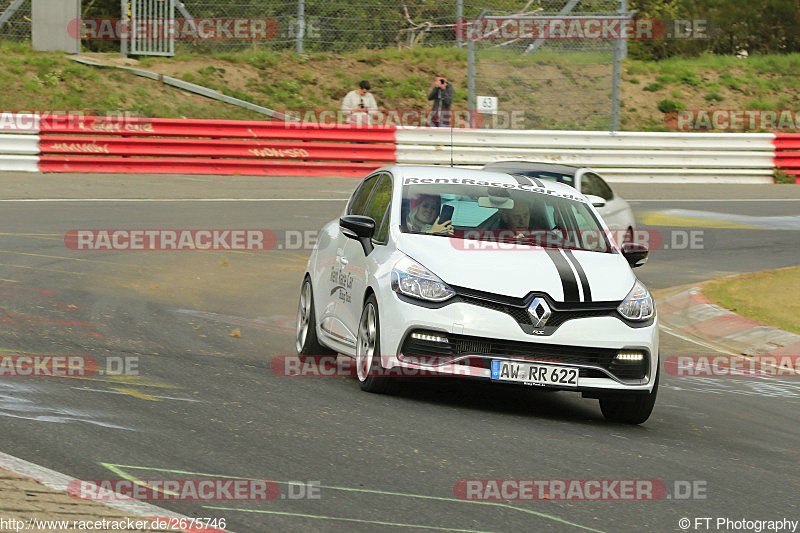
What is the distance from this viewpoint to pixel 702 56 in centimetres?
4262

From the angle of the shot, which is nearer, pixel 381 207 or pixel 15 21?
pixel 381 207

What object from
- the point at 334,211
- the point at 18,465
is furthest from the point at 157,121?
the point at 18,465

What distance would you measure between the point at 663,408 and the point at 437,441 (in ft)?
8.90

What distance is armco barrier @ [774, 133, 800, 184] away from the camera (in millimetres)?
29906

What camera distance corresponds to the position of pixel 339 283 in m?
9.53

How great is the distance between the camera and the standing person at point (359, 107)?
2728 cm

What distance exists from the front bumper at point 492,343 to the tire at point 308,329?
191cm

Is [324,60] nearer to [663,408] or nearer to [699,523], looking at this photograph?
[663,408]
